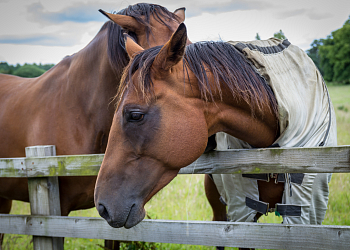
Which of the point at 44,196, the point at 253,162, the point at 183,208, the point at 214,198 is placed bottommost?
the point at 183,208

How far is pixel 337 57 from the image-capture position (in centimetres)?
5081

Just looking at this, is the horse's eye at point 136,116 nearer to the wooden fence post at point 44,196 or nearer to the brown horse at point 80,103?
the brown horse at point 80,103

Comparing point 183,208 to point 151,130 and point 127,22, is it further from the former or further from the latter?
point 151,130

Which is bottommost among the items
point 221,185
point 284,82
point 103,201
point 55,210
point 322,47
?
point 55,210

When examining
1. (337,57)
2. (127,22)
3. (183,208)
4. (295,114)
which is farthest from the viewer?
(337,57)

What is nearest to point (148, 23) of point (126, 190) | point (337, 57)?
point (126, 190)

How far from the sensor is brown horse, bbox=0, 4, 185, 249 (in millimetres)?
2529

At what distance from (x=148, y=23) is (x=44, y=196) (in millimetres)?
1837

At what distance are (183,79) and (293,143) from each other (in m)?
0.88

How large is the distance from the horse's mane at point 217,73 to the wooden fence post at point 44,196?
3.93 feet

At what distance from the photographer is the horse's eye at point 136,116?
1.48 m

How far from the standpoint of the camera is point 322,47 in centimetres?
5584

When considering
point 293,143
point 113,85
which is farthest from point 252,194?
point 113,85

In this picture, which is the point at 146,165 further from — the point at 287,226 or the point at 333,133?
the point at 333,133
